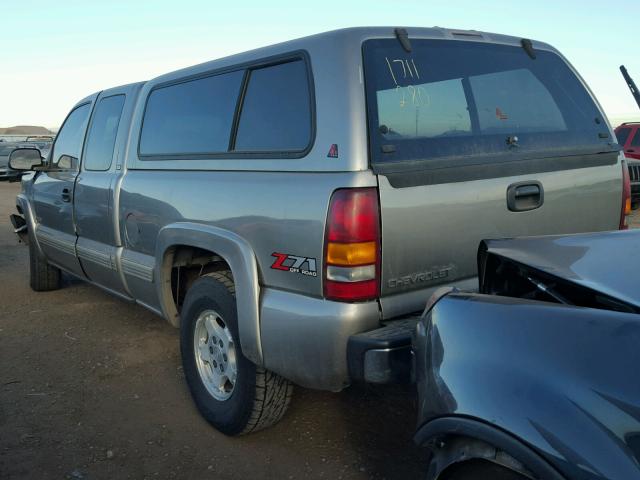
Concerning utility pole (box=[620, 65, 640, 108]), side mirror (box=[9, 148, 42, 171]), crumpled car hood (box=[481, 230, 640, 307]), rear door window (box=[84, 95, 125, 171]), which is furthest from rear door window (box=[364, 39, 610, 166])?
utility pole (box=[620, 65, 640, 108])

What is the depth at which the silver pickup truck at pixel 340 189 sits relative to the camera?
99.3 inches

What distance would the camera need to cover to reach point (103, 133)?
15.1 ft

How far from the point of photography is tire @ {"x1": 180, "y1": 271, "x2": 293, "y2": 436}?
3.04 meters

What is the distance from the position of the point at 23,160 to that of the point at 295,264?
4115 millimetres

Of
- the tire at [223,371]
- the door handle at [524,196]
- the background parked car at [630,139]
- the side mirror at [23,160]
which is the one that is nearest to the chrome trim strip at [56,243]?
the side mirror at [23,160]

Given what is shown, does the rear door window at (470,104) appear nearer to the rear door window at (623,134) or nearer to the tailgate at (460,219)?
the tailgate at (460,219)

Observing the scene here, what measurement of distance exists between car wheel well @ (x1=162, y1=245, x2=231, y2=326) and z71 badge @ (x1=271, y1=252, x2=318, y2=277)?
0.82m

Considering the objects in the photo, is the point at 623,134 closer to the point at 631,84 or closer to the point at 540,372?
the point at 631,84

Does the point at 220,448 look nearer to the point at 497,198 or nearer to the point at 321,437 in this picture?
the point at 321,437

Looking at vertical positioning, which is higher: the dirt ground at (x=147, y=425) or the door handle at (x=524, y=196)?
the door handle at (x=524, y=196)

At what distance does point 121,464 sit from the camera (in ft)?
10.1

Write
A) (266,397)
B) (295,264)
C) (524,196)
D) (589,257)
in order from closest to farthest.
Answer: (589,257) < (295,264) < (524,196) < (266,397)

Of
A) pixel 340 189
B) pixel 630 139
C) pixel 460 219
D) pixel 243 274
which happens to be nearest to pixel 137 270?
pixel 243 274

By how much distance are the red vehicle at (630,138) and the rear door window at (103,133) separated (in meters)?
10.6
